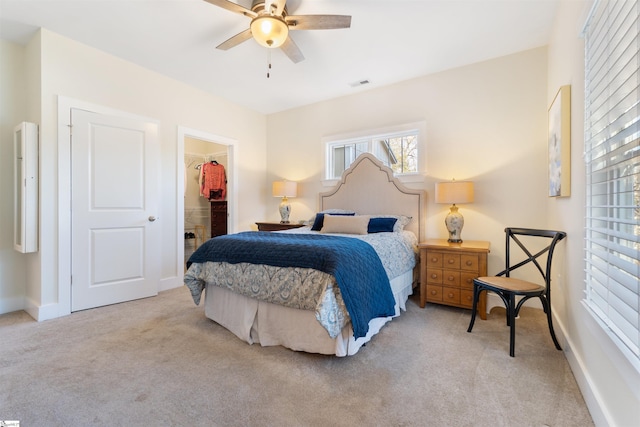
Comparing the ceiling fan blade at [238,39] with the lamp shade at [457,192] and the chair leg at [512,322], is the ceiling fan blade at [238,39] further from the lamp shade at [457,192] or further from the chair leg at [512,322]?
the chair leg at [512,322]

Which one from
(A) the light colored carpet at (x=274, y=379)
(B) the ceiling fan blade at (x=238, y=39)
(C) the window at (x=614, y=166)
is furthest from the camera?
(B) the ceiling fan blade at (x=238, y=39)

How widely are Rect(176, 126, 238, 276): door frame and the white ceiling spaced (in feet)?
2.34

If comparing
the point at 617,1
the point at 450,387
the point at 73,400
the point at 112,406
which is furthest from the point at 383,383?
the point at 617,1

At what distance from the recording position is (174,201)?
3721mm

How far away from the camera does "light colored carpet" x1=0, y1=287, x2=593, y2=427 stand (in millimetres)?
1394

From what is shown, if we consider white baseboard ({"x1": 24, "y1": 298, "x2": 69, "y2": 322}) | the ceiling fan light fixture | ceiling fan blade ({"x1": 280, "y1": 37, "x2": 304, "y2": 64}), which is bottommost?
white baseboard ({"x1": 24, "y1": 298, "x2": 69, "y2": 322})

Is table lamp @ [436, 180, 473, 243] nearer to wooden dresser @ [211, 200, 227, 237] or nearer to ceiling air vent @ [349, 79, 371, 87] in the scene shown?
ceiling air vent @ [349, 79, 371, 87]

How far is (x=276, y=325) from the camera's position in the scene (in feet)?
6.92

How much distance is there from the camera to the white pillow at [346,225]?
123 inches

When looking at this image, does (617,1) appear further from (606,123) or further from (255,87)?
(255,87)

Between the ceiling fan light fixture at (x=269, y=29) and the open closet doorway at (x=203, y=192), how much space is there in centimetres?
293

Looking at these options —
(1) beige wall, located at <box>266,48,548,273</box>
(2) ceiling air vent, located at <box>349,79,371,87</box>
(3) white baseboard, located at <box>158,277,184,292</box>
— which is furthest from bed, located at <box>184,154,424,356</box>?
(2) ceiling air vent, located at <box>349,79,371,87</box>

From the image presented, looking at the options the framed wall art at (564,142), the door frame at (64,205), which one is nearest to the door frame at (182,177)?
the door frame at (64,205)

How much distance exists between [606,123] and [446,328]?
5.85ft
